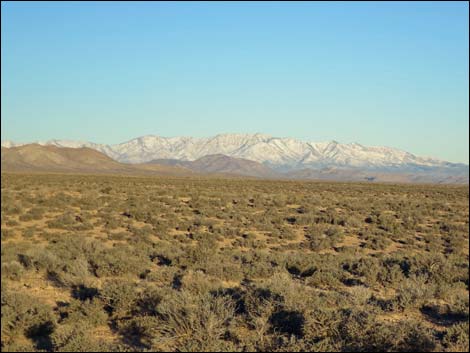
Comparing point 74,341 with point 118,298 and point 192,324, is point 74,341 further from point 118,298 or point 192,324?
point 118,298

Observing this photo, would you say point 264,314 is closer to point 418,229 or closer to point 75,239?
point 75,239

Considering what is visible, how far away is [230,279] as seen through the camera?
12.1 meters

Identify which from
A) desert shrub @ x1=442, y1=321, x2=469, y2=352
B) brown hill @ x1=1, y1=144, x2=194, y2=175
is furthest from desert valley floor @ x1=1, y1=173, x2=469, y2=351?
brown hill @ x1=1, y1=144, x2=194, y2=175

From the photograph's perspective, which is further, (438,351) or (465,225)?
(465,225)

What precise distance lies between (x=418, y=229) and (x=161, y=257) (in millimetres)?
16342

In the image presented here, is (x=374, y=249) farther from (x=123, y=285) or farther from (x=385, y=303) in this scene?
(x=123, y=285)

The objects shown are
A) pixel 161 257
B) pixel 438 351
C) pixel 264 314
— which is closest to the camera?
pixel 438 351

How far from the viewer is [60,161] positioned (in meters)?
154

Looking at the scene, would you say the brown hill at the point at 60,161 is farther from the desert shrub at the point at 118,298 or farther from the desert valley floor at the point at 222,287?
the desert shrub at the point at 118,298

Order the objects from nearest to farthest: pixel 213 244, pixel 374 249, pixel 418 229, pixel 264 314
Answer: pixel 264 314 < pixel 213 244 < pixel 374 249 < pixel 418 229

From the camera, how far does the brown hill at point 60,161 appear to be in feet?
442

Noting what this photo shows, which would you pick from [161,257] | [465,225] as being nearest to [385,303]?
[161,257]

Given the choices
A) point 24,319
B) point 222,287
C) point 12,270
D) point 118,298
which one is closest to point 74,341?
point 24,319

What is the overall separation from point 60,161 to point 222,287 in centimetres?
15653
